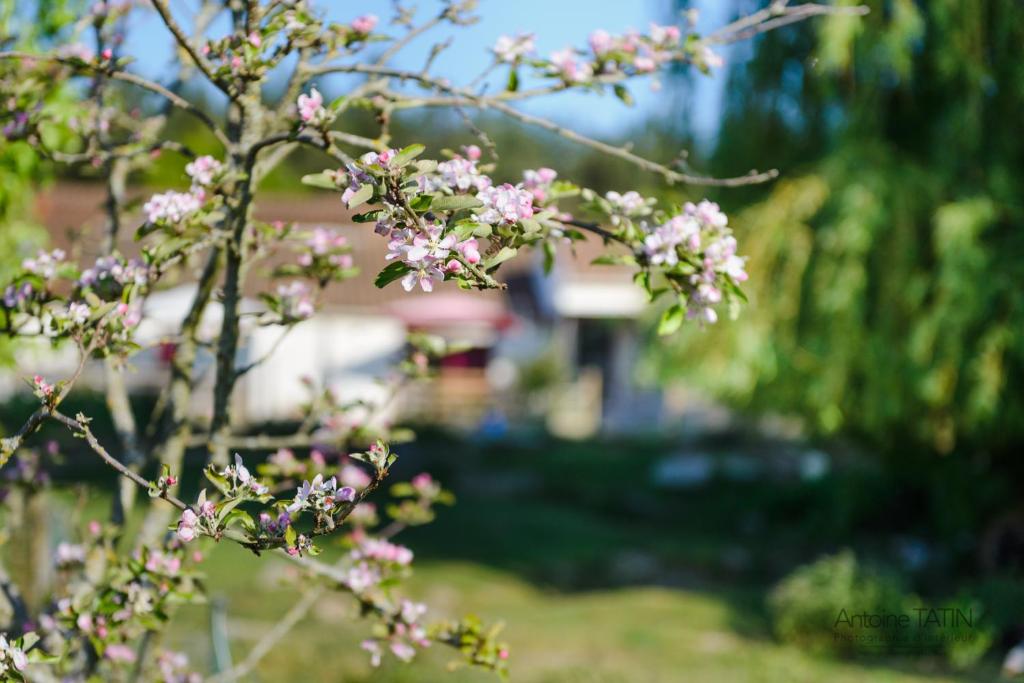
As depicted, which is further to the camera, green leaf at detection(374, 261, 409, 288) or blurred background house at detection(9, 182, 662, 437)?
blurred background house at detection(9, 182, 662, 437)

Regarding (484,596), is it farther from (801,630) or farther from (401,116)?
(401,116)

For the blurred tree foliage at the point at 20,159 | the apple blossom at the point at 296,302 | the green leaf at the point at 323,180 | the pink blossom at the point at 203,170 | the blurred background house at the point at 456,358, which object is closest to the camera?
the green leaf at the point at 323,180

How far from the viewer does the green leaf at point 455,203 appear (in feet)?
5.53

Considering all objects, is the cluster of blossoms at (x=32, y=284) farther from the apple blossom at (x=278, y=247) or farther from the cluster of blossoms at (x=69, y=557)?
the cluster of blossoms at (x=69, y=557)

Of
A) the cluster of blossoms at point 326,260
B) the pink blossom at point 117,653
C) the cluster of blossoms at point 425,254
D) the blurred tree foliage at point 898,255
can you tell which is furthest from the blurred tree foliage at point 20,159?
the blurred tree foliage at point 898,255

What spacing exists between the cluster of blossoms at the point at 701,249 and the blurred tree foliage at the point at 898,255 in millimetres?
4505

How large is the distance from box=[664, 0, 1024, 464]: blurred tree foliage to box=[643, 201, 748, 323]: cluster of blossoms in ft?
14.8

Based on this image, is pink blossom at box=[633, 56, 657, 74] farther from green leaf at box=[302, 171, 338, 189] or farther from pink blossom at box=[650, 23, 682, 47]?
green leaf at box=[302, 171, 338, 189]

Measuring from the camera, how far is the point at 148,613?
2.54 m

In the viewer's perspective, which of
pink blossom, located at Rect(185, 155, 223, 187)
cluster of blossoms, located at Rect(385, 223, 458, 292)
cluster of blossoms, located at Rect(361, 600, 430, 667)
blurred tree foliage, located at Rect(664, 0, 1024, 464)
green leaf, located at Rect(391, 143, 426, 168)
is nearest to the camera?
cluster of blossoms, located at Rect(385, 223, 458, 292)

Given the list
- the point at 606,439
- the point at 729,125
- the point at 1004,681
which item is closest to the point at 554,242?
the point at 1004,681

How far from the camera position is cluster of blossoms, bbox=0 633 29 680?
1.86m

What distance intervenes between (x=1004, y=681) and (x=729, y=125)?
174 inches

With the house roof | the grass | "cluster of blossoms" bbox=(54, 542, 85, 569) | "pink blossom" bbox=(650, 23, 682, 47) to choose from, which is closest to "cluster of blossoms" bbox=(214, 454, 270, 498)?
the grass
